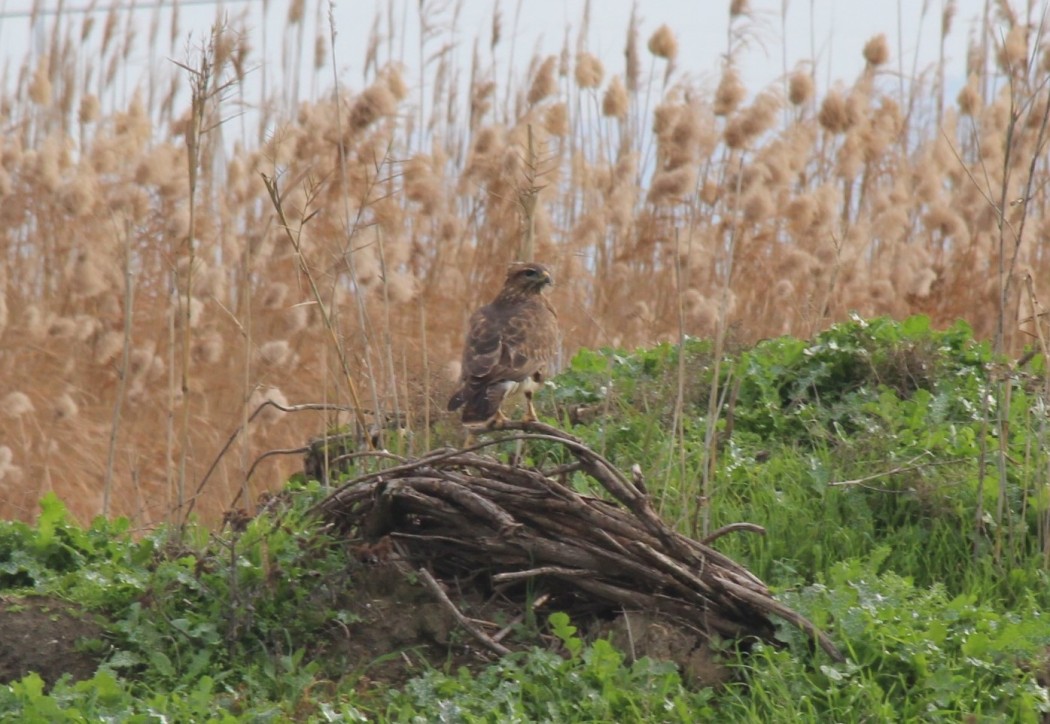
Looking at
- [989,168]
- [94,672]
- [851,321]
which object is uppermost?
[989,168]

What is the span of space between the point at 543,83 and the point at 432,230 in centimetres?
102

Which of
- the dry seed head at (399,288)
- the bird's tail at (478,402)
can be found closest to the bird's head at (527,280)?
the dry seed head at (399,288)

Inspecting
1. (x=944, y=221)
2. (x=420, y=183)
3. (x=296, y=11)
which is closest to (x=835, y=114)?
(x=944, y=221)

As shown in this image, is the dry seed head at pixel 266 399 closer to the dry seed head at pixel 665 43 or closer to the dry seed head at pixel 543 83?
the dry seed head at pixel 543 83

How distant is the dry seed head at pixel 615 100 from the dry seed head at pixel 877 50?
155 cm

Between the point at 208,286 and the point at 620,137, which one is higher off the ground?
the point at 620,137

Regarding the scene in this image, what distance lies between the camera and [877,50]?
8.18 m

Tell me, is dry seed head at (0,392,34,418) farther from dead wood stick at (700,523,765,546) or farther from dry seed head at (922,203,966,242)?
dry seed head at (922,203,966,242)

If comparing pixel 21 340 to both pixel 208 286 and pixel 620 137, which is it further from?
pixel 620 137

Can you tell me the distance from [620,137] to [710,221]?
77 cm

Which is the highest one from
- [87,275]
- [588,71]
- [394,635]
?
[588,71]

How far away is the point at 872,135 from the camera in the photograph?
26.0 feet

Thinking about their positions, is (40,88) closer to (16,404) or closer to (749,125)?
(16,404)

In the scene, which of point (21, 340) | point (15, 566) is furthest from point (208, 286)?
point (15, 566)
